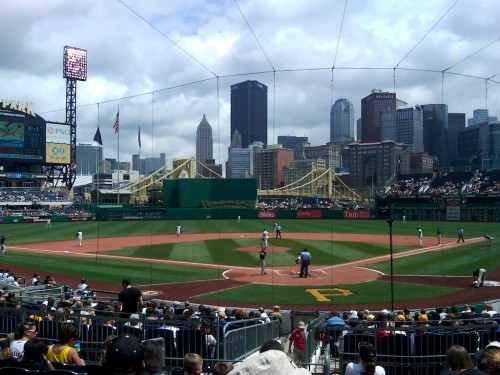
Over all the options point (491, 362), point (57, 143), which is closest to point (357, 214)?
point (57, 143)

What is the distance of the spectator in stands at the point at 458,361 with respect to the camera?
4988mm

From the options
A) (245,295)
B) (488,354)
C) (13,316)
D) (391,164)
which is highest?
(391,164)

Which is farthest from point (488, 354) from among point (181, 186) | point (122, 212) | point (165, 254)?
point (181, 186)

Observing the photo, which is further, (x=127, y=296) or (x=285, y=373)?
(x=127, y=296)

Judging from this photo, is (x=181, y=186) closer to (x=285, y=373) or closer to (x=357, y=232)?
(x=357, y=232)

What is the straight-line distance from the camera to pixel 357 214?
72.3 metres

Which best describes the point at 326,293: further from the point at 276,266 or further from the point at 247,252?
the point at 247,252

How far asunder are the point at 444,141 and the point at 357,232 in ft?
40.9

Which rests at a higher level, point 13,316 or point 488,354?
point 488,354

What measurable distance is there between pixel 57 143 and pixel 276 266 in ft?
248

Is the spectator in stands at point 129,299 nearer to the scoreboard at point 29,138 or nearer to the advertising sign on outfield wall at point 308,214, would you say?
the advertising sign on outfield wall at point 308,214

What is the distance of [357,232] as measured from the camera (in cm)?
5062

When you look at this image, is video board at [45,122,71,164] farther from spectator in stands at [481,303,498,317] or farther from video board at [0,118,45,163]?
spectator in stands at [481,303,498,317]

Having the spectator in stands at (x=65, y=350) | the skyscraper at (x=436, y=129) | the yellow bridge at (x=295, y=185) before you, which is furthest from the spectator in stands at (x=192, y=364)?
the yellow bridge at (x=295, y=185)
